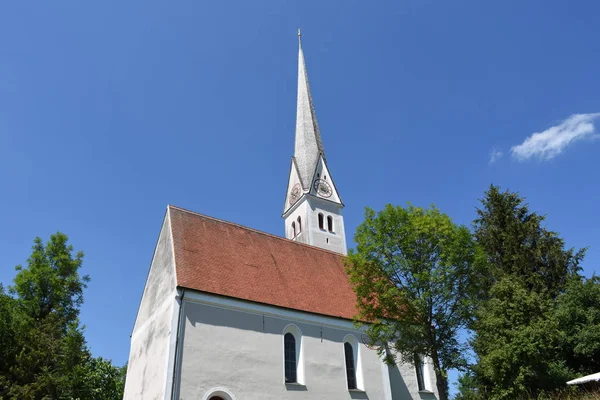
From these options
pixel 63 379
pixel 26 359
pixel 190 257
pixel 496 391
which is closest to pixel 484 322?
pixel 496 391

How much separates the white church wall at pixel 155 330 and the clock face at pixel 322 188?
2260 cm

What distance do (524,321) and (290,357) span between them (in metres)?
Result: 9.81

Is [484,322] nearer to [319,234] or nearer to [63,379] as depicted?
[63,379]

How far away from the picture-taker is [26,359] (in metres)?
21.4

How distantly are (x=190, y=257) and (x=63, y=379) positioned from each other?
1014cm

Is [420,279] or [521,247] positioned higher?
[521,247]

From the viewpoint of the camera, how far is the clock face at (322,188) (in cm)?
4197

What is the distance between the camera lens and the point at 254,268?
20.9 metres

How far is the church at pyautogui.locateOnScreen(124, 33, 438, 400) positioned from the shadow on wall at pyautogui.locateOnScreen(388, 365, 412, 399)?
49mm

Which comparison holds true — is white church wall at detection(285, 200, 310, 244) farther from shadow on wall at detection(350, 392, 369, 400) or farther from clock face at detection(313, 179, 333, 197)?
shadow on wall at detection(350, 392, 369, 400)

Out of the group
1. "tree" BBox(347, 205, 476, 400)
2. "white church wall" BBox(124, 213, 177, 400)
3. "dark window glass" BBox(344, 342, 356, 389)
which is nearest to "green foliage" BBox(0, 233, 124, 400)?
"white church wall" BBox(124, 213, 177, 400)

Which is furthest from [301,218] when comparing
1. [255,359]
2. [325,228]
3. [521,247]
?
[255,359]

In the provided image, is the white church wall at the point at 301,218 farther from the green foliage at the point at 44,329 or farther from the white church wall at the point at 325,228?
the green foliage at the point at 44,329

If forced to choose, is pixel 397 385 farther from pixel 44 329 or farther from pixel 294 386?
pixel 44 329
